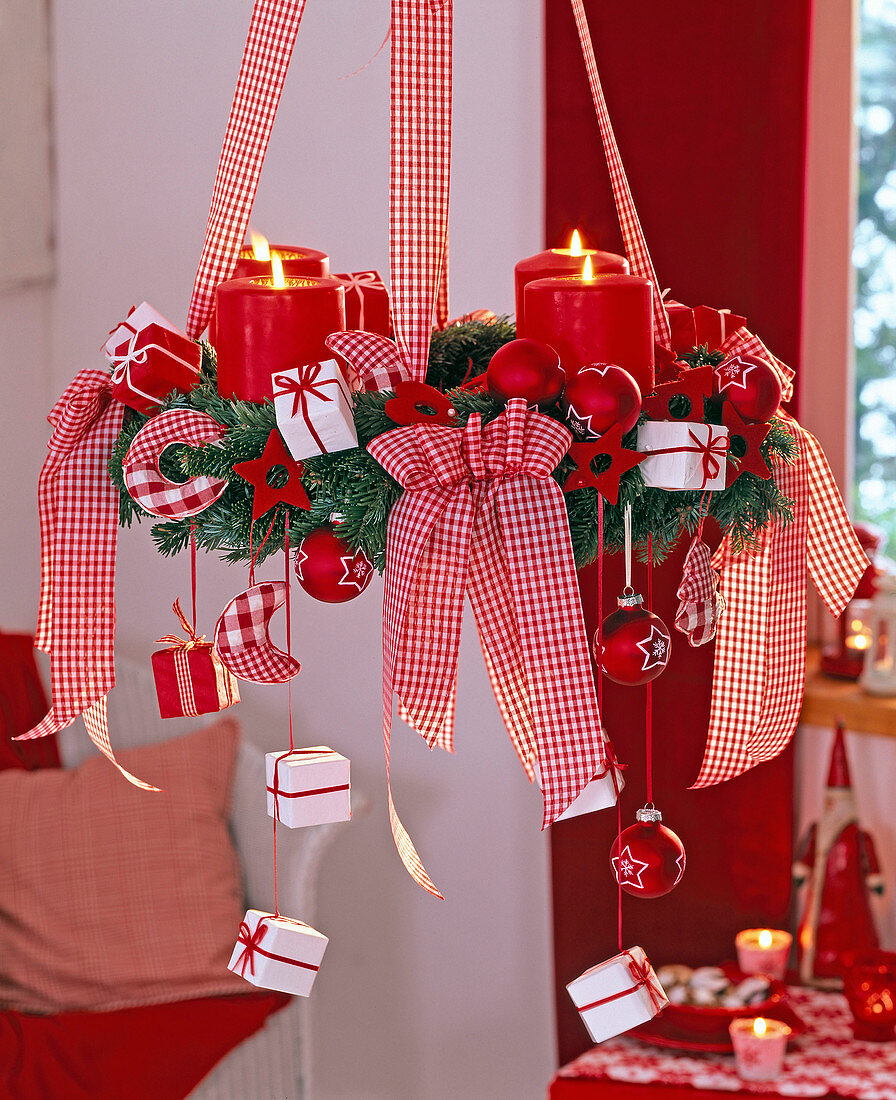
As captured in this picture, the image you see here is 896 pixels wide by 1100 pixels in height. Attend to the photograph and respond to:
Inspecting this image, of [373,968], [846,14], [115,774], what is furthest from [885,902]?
[846,14]

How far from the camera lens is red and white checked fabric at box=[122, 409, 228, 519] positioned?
60 cm

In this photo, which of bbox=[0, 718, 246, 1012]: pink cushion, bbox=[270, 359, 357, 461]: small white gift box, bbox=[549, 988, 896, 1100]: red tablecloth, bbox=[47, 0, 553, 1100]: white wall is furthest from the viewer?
bbox=[47, 0, 553, 1100]: white wall

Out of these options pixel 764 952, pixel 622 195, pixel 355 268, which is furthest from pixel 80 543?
pixel 355 268

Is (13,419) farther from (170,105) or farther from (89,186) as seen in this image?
(170,105)

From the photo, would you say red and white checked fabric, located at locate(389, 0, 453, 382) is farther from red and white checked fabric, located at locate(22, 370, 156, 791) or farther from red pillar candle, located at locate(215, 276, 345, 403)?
red and white checked fabric, located at locate(22, 370, 156, 791)

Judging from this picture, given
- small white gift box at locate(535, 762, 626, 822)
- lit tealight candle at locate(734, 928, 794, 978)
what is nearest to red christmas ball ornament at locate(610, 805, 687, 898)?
small white gift box at locate(535, 762, 626, 822)

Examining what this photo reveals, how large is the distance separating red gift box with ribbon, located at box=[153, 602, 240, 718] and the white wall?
142cm

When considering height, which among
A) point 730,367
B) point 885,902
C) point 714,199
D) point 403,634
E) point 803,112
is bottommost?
point 885,902

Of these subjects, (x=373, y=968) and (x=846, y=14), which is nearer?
(x=846, y=14)

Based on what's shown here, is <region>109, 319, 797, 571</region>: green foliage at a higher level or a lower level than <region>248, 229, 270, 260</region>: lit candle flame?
lower

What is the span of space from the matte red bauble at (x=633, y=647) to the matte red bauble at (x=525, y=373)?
13 cm

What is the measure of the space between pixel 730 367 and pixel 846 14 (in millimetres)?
1678

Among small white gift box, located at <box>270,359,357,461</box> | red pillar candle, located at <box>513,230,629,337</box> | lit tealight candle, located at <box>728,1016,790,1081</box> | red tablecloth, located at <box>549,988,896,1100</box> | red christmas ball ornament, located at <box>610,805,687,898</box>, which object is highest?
red pillar candle, located at <box>513,230,629,337</box>

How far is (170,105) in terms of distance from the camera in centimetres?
222
